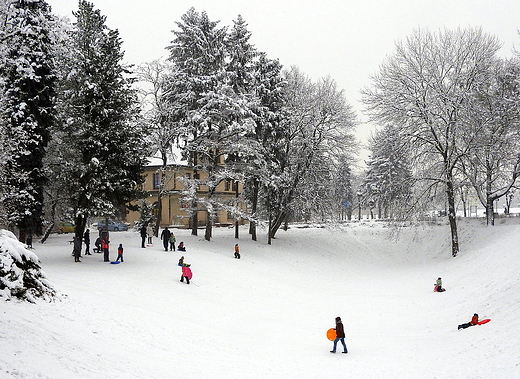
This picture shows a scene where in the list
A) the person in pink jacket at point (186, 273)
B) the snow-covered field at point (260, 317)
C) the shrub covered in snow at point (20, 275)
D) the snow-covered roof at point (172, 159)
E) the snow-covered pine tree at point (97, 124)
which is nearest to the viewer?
the snow-covered field at point (260, 317)

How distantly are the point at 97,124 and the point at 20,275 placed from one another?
11.9 metres

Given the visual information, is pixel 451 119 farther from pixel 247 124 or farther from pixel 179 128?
pixel 179 128

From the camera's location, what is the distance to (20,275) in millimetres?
12086

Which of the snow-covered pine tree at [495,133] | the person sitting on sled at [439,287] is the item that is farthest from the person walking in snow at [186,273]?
the snow-covered pine tree at [495,133]

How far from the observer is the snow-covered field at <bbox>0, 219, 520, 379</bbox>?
10461 millimetres

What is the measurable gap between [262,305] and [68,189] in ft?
41.8

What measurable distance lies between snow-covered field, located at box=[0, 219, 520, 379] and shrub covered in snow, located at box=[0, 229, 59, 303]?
476 millimetres

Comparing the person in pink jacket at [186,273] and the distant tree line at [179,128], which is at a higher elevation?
the distant tree line at [179,128]

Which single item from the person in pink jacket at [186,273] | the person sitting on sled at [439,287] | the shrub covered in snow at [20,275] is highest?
the shrub covered in snow at [20,275]

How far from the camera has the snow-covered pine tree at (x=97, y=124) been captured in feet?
72.6

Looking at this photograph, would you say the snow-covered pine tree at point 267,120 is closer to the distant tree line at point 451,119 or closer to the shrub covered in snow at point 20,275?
the distant tree line at point 451,119

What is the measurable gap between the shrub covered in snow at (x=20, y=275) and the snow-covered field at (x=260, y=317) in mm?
476

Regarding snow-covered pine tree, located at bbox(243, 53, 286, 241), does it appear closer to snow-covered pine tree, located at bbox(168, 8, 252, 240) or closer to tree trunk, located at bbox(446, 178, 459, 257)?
snow-covered pine tree, located at bbox(168, 8, 252, 240)

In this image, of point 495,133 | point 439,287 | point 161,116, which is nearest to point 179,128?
point 161,116
